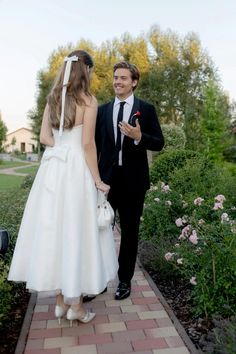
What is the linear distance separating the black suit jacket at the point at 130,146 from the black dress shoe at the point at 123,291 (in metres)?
0.89

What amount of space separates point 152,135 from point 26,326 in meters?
1.83

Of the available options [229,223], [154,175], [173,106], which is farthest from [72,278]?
[173,106]

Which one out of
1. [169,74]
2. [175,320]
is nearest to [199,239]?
[175,320]

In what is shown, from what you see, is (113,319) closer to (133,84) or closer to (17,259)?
(17,259)

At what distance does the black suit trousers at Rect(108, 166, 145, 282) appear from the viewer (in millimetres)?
3455

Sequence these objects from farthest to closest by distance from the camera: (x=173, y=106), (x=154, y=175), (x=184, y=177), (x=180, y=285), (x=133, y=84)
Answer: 1. (x=173, y=106)
2. (x=154, y=175)
3. (x=184, y=177)
4. (x=180, y=285)
5. (x=133, y=84)

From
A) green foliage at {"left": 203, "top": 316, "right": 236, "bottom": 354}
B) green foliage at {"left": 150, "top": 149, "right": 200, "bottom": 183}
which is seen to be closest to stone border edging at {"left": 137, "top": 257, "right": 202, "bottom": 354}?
green foliage at {"left": 203, "top": 316, "right": 236, "bottom": 354}

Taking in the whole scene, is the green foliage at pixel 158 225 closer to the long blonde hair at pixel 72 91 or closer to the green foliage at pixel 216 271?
the green foliage at pixel 216 271

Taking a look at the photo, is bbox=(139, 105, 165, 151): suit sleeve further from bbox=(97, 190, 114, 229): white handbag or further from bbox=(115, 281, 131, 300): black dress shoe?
bbox=(115, 281, 131, 300): black dress shoe

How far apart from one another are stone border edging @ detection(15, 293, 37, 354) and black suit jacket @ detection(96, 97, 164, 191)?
1243 mm

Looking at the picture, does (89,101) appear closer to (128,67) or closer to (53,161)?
(53,161)

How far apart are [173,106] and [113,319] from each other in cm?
2677

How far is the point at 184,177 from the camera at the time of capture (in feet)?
21.3

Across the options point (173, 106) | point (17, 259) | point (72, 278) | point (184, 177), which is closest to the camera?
point (72, 278)
